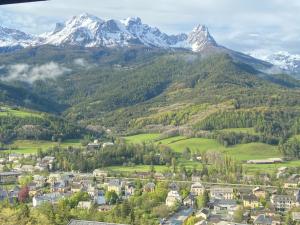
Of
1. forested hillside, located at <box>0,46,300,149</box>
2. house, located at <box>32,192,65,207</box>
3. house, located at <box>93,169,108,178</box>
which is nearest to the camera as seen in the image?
house, located at <box>32,192,65,207</box>

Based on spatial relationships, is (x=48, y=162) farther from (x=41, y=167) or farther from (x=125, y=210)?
(x=125, y=210)

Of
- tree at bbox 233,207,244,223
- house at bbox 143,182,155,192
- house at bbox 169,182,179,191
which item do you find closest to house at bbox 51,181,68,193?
house at bbox 143,182,155,192

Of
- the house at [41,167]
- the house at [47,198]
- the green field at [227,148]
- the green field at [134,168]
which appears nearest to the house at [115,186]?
the house at [47,198]

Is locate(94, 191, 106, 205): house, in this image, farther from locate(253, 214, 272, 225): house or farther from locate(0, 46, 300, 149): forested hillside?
locate(0, 46, 300, 149): forested hillside

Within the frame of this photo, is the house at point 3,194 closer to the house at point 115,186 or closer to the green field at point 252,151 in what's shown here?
the house at point 115,186

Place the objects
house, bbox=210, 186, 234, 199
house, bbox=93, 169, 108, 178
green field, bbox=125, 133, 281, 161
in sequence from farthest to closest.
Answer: green field, bbox=125, 133, 281, 161 → house, bbox=93, 169, 108, 178 → house, bbox=210, 186, 234, 199

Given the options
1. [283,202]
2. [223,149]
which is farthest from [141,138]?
[283,202]

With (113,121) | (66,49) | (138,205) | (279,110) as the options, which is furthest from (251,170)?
(66,49)
